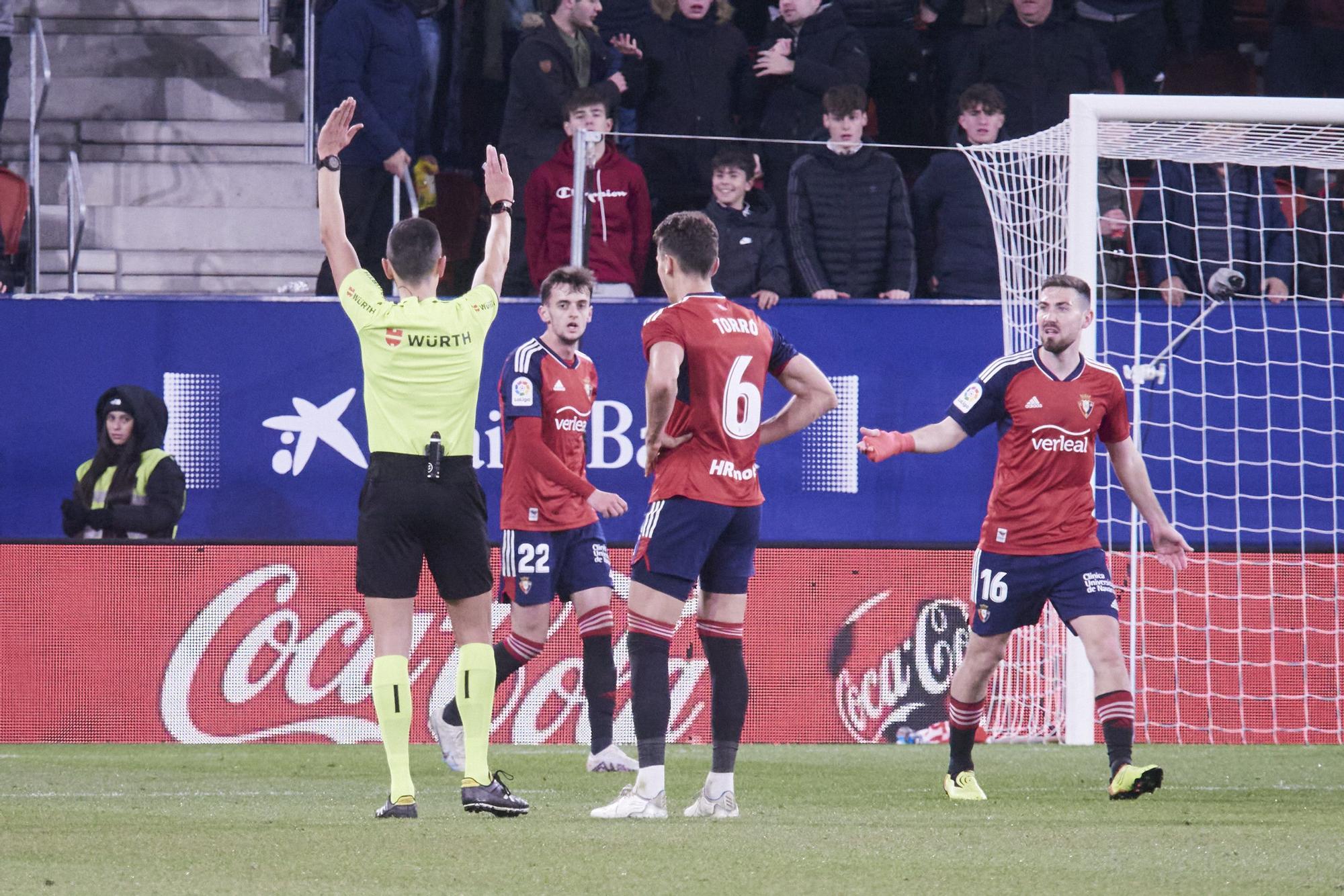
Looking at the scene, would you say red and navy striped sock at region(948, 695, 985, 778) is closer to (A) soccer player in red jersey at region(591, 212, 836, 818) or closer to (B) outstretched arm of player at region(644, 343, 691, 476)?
(A) soccer player in red jersey at region(591, 212, 836, 818)

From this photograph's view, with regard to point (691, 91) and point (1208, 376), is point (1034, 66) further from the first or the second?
point (1208, 376)

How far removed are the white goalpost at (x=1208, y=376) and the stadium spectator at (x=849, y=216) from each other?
2.41ft

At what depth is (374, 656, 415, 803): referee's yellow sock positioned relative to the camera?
230 inches

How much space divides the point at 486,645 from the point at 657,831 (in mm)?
869

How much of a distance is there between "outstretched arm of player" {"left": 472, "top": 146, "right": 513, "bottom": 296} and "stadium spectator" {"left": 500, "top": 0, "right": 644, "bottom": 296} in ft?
19.4

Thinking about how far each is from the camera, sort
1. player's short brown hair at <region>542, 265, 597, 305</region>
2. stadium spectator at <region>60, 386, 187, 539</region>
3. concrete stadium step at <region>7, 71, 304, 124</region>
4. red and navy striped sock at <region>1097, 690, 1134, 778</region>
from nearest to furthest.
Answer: red and navy striped sock at <region>1097, 690, 1134, 778</region> → player's short brown hair at <region>542, 265, 597, 305</region> → stadium spectator at <region>60, 386, 187, 539</region> → concrete stadium step at <region>7, 71, 304, 124</region>

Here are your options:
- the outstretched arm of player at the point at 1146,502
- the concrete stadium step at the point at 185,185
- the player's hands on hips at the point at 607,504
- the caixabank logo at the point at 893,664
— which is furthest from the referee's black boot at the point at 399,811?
the concrete stadium step at the point at 185,185

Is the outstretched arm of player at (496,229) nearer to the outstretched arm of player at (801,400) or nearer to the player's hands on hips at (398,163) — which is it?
the outstretched arm of player at (801,400)

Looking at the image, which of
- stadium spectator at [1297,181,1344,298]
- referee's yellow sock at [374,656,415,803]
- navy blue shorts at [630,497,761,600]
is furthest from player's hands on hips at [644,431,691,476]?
stadium spectator at [1297,181,1344,298]

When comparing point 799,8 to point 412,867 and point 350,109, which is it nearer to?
point 350,109

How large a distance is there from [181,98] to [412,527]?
986 centimetres

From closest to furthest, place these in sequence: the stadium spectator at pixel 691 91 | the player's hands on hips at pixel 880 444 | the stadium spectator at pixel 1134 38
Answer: the player's hands on hips at pixel 880 444, the stadium spectator at pixel 691 91, the stadium spectator at pixel 1134 38

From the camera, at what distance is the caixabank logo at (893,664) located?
383 inches

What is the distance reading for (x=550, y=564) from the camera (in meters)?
8.08
